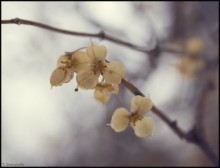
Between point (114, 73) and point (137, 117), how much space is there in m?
0.18

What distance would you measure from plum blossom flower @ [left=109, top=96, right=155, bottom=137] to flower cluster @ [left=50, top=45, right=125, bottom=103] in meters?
0.06

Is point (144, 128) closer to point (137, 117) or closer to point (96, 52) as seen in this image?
point (137, 117)

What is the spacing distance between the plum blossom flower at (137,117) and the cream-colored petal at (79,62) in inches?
6.1

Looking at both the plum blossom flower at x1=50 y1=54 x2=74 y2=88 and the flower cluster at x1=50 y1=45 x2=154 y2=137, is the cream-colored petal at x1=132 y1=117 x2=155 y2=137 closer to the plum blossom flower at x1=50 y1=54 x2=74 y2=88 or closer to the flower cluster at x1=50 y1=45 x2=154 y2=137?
the flower cluster at x1=50 y1=45 x2=154 y2=137

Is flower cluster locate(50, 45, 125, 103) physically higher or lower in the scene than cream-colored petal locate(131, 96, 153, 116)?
higher

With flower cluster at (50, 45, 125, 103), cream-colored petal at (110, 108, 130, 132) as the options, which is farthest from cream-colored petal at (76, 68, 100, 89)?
cream-colored petal at (110, 108, 130, 132)

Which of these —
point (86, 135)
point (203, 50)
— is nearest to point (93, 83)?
point (203, 50)

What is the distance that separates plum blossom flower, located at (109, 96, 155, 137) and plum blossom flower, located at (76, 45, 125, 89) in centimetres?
10

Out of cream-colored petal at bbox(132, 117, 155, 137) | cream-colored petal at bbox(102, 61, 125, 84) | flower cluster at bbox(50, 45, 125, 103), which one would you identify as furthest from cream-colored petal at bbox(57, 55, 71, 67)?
cream-colored petal at bbox(132, 117, 155, 137)

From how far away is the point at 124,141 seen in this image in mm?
4121

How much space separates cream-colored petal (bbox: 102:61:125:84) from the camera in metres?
1.10

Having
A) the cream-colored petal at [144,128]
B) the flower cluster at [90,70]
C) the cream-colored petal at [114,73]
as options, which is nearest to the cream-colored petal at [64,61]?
the flower cluster at [90,70]

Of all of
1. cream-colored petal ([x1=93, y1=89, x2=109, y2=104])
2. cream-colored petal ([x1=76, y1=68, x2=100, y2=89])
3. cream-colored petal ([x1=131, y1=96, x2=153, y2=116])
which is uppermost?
cream-colored petal ([x1=76, y1=68, x2=100, y2=89])

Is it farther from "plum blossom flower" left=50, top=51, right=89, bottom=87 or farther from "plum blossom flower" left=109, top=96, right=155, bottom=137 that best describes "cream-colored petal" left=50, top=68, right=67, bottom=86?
"plum blossom flower" left=109, top=96, right=155, bottom=137
